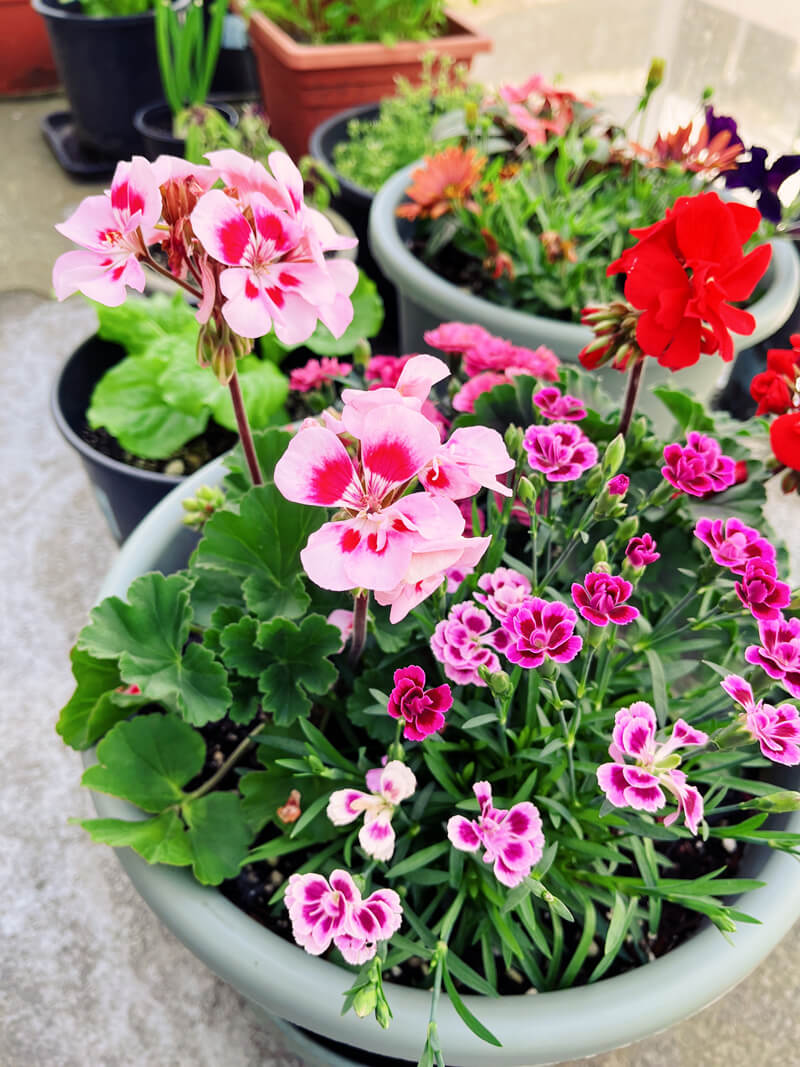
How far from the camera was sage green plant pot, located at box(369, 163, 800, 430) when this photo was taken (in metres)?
1.08

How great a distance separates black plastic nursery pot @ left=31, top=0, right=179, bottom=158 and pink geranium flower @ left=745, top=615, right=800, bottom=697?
7.24 ft

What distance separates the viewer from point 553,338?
106 cm

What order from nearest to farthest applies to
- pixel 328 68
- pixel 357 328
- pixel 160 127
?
pixel 357 328
pixel 328 68
pixel 160 127

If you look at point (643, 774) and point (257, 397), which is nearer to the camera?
point (643, 774)

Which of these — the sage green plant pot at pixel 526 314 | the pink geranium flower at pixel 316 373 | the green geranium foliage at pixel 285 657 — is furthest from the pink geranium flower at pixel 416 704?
the sage green plant pot at pixel 526 314

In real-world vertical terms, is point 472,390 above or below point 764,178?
below

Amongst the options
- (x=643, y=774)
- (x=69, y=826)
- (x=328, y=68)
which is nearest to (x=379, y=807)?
(x=643, y=774)

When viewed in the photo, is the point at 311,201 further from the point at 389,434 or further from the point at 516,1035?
the point at 516,1035

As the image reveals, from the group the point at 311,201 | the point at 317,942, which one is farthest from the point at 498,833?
the point at 311,201

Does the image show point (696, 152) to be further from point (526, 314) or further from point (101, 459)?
point (101, 459)

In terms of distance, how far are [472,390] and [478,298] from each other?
0.45 metres

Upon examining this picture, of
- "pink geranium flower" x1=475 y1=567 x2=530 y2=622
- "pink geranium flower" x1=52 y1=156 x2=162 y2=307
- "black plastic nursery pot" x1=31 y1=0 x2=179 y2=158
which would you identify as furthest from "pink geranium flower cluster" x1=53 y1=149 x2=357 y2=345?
"black plastic nursery pot" x1=31 y1=0 x2=179 y2=158

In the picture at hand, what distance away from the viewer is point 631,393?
723mm

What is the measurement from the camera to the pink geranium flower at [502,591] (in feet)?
1.85
